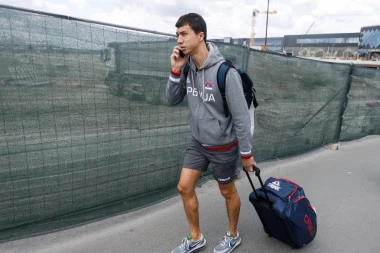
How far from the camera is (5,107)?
2512 mm

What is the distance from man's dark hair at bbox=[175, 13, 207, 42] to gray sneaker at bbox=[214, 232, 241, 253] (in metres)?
1.75

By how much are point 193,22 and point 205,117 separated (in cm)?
70

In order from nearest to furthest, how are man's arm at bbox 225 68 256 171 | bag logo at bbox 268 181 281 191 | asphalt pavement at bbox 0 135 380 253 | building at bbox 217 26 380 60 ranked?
man's arm at bbox 225 68 256 171 < bag logo at bbox 268 181 281 191 < asphalt pavement at bbox 0 135 380 253 < building at bbox 217 26 380 60

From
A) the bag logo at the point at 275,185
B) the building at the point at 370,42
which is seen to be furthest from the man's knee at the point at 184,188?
the building at the point at 370,42

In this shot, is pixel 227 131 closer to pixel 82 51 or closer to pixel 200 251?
pixel 200 251

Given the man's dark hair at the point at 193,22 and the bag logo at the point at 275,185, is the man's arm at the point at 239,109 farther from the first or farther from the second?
the bag logo at the point at 275,185

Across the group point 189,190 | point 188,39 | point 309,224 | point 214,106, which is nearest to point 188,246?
point 189,190

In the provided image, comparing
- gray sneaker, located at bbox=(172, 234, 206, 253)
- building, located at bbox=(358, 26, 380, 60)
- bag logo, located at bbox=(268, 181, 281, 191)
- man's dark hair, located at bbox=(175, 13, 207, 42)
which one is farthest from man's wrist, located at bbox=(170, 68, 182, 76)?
building, located at bbox=(358, 26, 380, 60)

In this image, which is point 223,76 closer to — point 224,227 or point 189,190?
point 189,190

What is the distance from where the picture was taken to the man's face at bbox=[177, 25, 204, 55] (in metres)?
2.21

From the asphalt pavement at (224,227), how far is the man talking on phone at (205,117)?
0.37 m

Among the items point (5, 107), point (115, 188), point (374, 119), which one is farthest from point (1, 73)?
point (374, 119)

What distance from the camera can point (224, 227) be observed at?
10.2ft

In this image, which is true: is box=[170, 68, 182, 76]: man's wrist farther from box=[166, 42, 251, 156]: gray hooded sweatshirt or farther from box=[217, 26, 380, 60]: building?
box=[217, 26, 380, 60]: building
